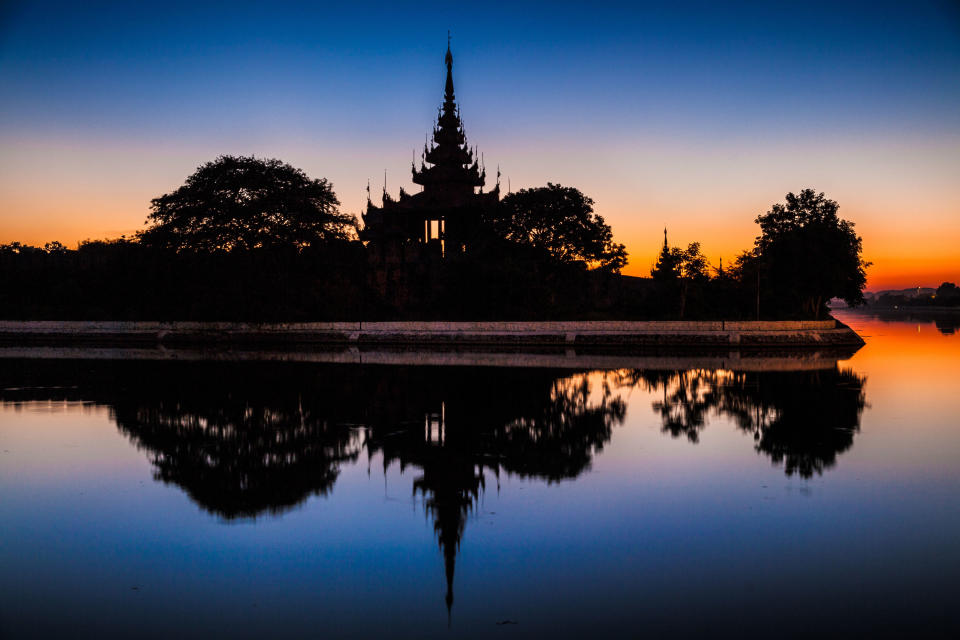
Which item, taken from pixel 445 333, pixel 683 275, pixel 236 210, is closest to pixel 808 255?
pixel 683 275

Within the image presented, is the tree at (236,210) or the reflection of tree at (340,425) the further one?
the tree at (236,210)

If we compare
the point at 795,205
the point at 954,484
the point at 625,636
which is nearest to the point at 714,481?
the point at 954,484

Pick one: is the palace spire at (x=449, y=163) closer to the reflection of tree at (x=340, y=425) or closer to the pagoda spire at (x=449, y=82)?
the pagoda spire at (x=449, y=82)

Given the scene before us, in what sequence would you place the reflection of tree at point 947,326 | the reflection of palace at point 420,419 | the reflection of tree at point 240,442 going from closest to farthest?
the reflection of tree at point 240,442
the reflection of palace at point 420,419
the reflection of tree at point 947,326

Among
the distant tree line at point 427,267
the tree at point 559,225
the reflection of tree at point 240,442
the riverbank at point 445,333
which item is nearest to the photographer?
the reflection of tree at point 240,442

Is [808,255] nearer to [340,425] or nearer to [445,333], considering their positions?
[445,333]

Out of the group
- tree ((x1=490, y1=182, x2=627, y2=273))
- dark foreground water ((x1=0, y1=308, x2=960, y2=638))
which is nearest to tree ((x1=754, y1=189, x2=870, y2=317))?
tree ((x1=490, y1=182, x2=627, y2=273))

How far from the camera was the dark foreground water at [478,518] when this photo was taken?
8906 mm

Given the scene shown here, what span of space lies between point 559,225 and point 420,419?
49497mm

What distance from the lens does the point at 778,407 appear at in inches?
972

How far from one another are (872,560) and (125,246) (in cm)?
6703

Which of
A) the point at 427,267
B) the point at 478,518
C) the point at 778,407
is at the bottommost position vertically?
the point at 478,518

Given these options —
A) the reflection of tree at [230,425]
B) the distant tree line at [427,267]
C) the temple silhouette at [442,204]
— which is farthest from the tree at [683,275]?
the reflection of tree at [230,425]

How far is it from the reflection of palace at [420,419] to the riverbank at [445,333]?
53.1 feet
